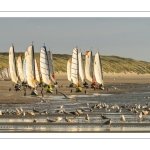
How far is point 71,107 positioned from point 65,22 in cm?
761

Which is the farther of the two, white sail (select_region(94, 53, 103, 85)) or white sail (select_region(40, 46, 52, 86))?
white sail (select_region(94, 53, 103, 85))

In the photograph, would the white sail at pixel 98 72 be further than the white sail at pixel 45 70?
Yes

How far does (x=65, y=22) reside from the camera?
21531 mm

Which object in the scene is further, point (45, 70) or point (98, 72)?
point (98, 72)
